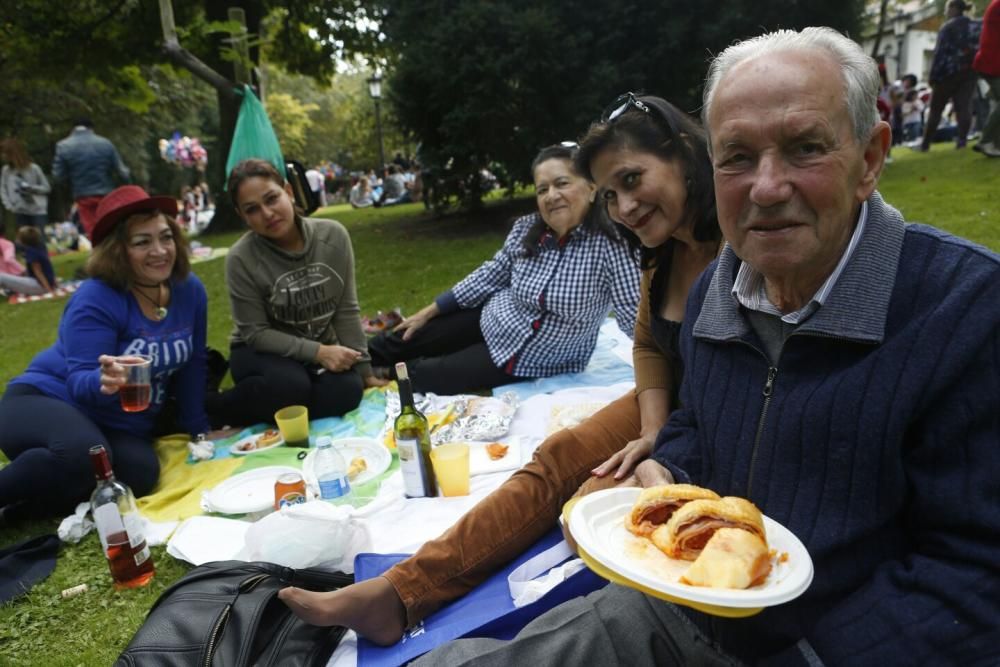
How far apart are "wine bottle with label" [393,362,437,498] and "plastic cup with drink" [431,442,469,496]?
Result: 5 centimetres

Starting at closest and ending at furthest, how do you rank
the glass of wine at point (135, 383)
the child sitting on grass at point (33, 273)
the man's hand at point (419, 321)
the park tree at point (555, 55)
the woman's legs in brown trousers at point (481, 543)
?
the woman's legs in brown trousers at point (481, 543), the glass of wine at point (135, 383), the man's hand at point (419, 321), the park tree at point (555, 55), the child sitting on grass at point (33, 273)

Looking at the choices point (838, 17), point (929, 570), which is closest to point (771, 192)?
point (929, 570)

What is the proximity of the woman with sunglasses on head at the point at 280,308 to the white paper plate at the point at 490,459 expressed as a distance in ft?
4.35

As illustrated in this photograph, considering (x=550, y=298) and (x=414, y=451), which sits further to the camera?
(x=550, y=298)

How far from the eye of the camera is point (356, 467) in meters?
3.63

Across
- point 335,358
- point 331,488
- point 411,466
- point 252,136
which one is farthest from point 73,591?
point 252,136

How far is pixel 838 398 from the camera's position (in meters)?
1.43

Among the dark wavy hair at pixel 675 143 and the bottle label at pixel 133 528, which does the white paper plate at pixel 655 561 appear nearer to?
the dark wavy hair at pixel 675 143

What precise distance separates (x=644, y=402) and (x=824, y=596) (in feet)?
4.33

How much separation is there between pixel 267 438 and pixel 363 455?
0.87 m

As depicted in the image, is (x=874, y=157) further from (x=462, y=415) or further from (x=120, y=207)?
(x=120, y=207)

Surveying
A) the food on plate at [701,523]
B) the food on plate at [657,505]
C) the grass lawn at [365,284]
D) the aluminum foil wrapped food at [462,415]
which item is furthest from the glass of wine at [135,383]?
the food on plate at [701,523]

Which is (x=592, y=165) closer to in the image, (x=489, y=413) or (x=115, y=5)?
(x=489, y=413)

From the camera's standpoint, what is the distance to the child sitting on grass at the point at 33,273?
37.4ft
